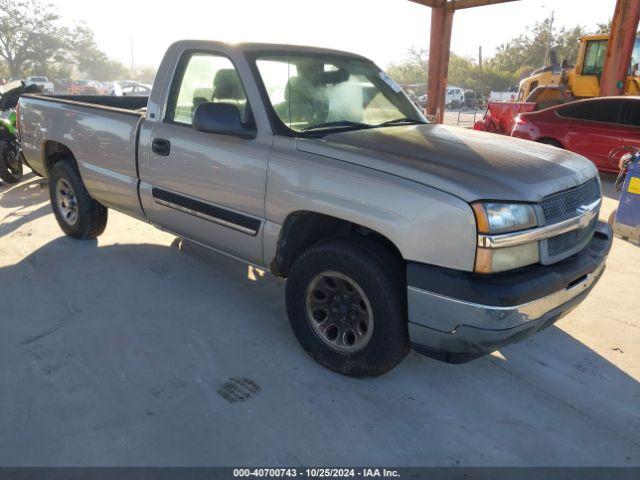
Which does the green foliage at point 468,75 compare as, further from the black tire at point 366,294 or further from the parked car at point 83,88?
the black tire at point 366,294

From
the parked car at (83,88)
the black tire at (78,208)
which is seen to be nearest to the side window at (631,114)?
the black tire at (78,208)

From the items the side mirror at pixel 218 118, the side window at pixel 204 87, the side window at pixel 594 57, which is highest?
the side window at pixel 594 57

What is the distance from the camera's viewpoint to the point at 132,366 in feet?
9.86

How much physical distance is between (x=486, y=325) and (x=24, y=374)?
2.56 meters

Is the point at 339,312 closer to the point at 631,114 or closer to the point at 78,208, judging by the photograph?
the point at 78,208

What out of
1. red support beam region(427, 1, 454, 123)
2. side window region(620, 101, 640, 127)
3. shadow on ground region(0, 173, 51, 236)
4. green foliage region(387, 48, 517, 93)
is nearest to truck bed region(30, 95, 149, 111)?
shadow on ground region(0, 173, 51, 236)

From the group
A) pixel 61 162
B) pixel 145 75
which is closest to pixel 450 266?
pixel 61 162

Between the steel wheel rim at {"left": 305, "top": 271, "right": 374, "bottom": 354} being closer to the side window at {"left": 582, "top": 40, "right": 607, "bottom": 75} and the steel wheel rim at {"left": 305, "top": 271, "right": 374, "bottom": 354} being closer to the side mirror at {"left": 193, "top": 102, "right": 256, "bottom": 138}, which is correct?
the side mirror at {"left": 193, "top": 102, "right": 256, "bottom": 138}

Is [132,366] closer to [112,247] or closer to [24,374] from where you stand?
[24,374]

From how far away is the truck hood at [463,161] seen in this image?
2.44 m

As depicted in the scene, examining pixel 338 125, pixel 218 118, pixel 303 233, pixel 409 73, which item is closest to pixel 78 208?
pixel 218 118

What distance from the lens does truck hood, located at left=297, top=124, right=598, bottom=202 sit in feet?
8.00

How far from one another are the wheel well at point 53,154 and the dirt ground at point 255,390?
144 cm

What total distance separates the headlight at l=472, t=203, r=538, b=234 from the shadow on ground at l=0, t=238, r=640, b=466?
41.4 inches
